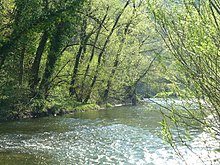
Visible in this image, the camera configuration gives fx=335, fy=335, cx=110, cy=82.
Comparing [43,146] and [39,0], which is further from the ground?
[39,0]

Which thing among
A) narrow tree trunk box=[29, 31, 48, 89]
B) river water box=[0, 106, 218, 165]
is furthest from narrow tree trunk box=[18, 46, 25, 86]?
river water box=[0, 106, 218, 165]

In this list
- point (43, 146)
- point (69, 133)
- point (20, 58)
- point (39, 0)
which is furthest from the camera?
point (20, 58)

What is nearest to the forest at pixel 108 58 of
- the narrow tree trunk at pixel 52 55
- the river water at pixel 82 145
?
the narrow tree trunk at pixel 52 55

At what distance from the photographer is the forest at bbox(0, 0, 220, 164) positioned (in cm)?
412

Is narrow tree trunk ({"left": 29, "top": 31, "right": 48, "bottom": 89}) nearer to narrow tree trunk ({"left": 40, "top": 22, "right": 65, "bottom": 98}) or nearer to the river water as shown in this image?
narrow tree trunk ({"left": 40, "top": 22, "right": 65, "bottom": 98})

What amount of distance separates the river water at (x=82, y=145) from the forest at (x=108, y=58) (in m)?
1.32

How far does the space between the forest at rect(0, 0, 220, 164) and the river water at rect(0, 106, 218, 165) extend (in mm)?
1324

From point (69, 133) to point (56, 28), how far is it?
9.47 m

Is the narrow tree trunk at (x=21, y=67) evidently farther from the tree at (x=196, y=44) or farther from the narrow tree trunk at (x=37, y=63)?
the tree at (x=196, y=44)

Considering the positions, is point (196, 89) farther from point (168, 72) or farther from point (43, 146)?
point (43, 146)

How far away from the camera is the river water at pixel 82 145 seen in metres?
10.2

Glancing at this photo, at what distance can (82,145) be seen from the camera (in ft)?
41.4

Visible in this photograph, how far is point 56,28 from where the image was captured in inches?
882

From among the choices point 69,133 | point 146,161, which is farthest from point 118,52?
point 146,161
